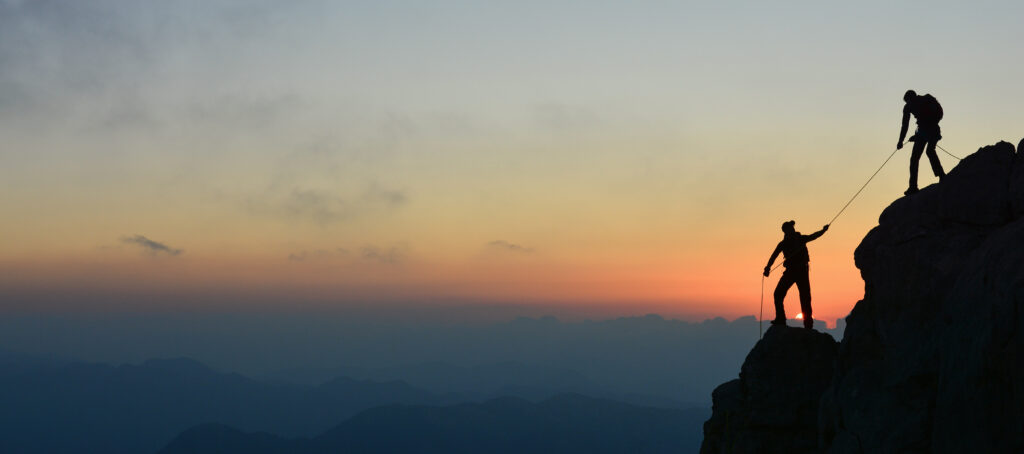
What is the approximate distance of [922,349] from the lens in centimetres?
1764

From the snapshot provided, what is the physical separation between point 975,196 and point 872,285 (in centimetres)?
386

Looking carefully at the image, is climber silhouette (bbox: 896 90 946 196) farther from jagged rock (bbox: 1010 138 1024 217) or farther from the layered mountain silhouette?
jagged rock (bbox: 1010 138 1024 217)

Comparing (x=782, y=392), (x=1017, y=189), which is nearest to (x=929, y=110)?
(x=1017, y=189)

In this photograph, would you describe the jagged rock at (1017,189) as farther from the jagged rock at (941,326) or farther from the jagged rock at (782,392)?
the jagged rock at (782,392)

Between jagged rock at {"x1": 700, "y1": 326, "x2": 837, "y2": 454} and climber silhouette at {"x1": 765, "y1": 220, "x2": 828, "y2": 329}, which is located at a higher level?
climber silhouette at {"x1": 765, "y1": 220, "x2": 828, "y2": 329}

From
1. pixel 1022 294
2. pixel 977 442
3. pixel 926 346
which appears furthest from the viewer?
pixel 926 346

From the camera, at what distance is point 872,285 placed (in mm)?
21516

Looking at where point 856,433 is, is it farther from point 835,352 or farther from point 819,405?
point 835,352

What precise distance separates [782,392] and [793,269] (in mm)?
4561

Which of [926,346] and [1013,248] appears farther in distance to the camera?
[926,346]

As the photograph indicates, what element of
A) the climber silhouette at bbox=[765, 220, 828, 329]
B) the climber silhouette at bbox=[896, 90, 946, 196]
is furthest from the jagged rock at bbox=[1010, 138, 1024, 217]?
the climber silhouette at bbox=[765, 220, 828, 329]

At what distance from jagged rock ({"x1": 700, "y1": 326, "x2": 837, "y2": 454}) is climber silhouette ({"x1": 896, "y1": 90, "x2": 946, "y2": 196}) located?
6.29 metres

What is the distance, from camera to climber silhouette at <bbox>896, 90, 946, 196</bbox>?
22859 millimetres

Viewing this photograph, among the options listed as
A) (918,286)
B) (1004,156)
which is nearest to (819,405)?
(918,286)
